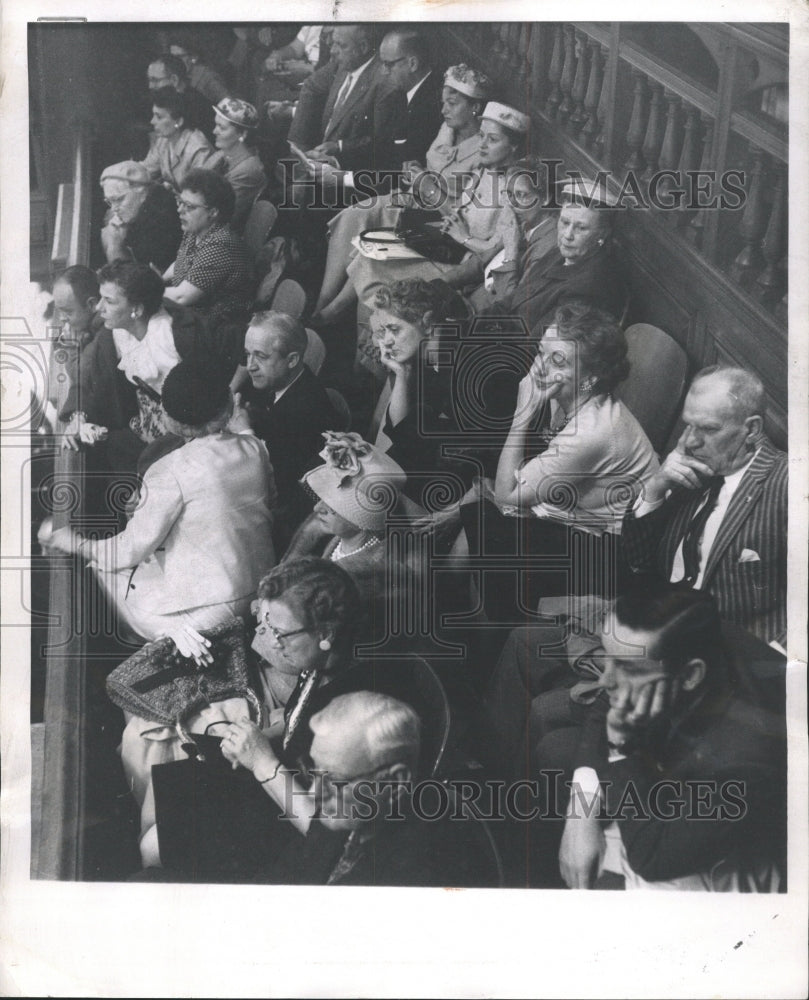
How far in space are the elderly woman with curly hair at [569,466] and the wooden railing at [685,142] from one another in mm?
201

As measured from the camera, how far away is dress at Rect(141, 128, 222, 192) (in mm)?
2943

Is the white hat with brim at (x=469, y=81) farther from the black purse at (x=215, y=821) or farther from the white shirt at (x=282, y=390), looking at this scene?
the black purse at (x=215, y=821)

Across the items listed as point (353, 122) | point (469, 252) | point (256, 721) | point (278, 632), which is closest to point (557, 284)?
point (469, 252)

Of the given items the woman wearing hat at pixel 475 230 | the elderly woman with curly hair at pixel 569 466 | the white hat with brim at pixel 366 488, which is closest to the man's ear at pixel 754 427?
the elderly woman with curly hair at pixel 569 466

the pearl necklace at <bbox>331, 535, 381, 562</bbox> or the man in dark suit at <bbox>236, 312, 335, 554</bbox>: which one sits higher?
the man in dark suit at <bbox>236, 312, 335, 554</bbox>

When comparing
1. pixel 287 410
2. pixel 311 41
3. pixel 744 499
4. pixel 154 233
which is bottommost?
pixel 744 499

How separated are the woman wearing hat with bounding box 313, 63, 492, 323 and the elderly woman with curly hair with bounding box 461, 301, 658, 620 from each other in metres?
0.56

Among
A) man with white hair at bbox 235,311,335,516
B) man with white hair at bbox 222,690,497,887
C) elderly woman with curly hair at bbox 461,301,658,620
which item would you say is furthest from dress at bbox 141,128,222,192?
man with white hair at bbox 222,690,497,887

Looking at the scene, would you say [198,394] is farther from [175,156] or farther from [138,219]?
[175,156]

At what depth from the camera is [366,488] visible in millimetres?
2887

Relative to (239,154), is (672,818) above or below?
below

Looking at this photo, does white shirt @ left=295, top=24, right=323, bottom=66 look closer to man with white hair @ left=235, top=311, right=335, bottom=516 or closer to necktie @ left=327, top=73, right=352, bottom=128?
necktie @ left=327, top=73, right=352, bottom=128

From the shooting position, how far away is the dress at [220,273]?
9.60 ft

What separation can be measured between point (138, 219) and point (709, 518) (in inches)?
79.7
